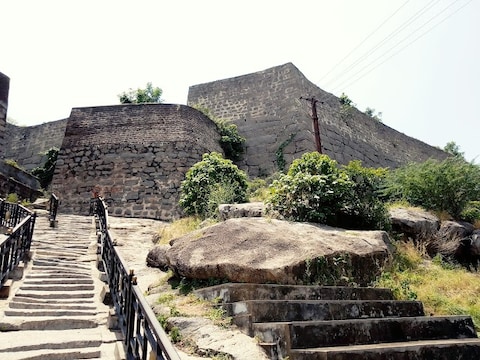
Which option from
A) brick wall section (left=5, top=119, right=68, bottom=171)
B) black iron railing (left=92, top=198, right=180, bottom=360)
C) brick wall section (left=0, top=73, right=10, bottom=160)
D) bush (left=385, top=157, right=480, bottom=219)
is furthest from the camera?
brick wall section (left=5, top=119, right=68, bottom=171)

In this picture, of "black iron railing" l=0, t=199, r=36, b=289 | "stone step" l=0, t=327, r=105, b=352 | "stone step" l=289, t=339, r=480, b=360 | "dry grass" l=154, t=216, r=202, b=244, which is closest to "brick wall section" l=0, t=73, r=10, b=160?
"black iron railing" l=0, t=199, r=36, b=289

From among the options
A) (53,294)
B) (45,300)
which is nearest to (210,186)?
(53,294)

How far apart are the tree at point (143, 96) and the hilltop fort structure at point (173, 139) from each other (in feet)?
5.69

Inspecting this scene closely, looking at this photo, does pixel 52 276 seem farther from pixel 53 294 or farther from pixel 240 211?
pixel 240 211

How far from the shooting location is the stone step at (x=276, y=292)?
15.0ft

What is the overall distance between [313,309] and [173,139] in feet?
41.1

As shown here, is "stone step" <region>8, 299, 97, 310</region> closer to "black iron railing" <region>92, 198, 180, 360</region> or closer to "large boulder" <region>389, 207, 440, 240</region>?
"black iron railing" <region>92, 198, 180, 360</region>

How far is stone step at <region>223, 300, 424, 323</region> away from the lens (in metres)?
4.06

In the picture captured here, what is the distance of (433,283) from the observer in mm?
6246

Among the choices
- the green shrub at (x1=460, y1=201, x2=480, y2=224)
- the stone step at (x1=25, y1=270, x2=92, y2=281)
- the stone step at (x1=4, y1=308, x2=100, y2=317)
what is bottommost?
the stone step at (x1=4, y1=308, x2=100, y2=317)

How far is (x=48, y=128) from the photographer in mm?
20234

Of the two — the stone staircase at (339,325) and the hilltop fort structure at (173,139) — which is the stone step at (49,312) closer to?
the stone staircase at (339,325)

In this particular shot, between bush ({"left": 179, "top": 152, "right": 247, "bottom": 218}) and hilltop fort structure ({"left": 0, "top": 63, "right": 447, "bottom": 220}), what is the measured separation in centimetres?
260

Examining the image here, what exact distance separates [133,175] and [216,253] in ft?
34.9
